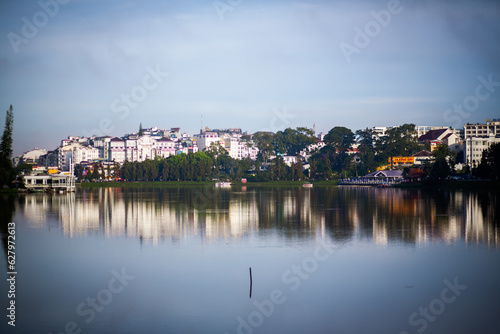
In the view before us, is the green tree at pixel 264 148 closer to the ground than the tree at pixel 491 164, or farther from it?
farther from it

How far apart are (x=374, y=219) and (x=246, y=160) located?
3565 inches

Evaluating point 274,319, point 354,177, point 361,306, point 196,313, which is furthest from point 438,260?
point 354,177

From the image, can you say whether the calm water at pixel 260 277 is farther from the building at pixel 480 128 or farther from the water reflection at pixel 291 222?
the building at pixel 480 128

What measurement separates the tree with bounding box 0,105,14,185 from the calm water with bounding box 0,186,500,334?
39.1 m

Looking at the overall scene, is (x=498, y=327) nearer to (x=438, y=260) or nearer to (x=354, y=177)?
(x=438, y=260)

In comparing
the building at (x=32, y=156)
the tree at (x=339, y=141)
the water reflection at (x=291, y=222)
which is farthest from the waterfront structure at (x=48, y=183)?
the building at (x=32, y=156)

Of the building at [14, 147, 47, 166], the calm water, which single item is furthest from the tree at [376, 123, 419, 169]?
the building at [14, 147, 47, 166]

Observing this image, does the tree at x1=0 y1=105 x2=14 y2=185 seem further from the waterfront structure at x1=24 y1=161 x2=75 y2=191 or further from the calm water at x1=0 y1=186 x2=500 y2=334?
the calm water at x1=0 y1=186 x2=500 y2=334

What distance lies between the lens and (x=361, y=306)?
554 inches

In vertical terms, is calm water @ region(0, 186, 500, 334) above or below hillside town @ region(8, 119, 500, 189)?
below

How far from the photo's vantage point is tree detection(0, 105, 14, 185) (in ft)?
215

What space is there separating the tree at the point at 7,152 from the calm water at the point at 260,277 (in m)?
39.1

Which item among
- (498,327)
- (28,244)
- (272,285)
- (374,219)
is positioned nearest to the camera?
(498,327)

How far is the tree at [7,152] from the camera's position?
65500mm
